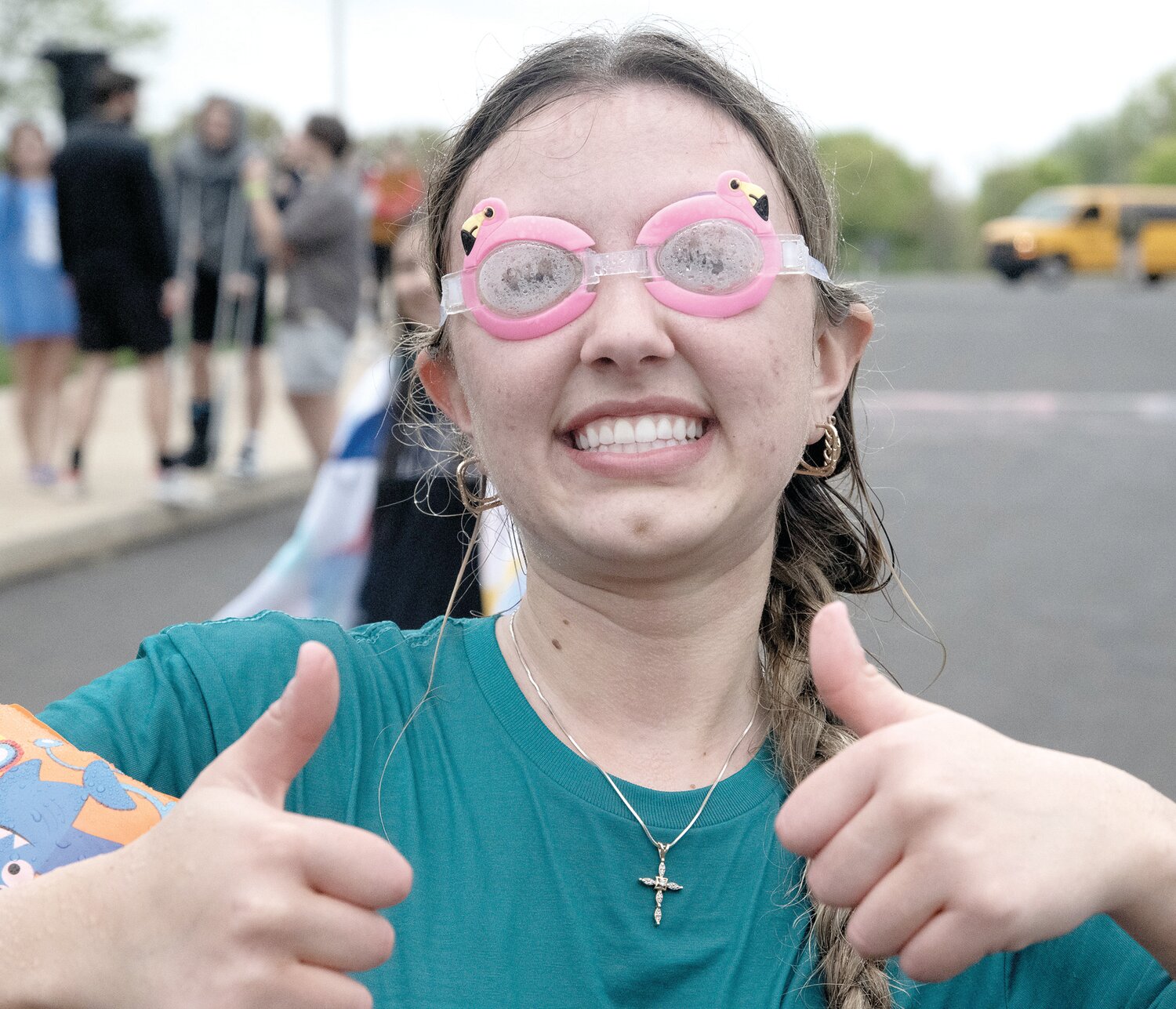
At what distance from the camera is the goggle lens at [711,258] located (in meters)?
1.62

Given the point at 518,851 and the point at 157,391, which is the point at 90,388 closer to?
the point at 157,391

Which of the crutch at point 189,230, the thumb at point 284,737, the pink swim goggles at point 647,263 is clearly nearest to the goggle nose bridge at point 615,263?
the pink swim goggles at point 647,263

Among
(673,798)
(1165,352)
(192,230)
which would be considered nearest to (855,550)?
(673,798)

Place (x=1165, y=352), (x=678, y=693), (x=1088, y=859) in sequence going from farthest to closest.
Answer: (x=1165, y=352)
(x=678, y=693)
(x=1088, y=859)

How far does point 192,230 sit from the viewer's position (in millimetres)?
8906

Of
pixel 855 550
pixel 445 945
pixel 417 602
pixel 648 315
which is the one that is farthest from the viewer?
pixel 417 602

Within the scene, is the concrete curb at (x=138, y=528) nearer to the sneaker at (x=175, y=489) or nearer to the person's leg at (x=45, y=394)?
the sneaker at (x=175, y=489)

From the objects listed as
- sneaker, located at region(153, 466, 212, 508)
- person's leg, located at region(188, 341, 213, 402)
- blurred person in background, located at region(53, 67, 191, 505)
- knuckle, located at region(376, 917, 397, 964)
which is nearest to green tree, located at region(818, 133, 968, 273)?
person's leg, located at region(188, 341, 213, 402)

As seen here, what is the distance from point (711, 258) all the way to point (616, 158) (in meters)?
0.17

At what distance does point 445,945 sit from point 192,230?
8.09m

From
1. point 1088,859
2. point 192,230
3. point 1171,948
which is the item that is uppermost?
point 1088,859

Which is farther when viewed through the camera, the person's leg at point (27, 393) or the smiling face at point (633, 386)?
the person's leg at point (27, 393)

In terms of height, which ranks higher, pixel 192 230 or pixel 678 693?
pixel 678 693

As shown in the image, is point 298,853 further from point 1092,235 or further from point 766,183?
point 1092,235
